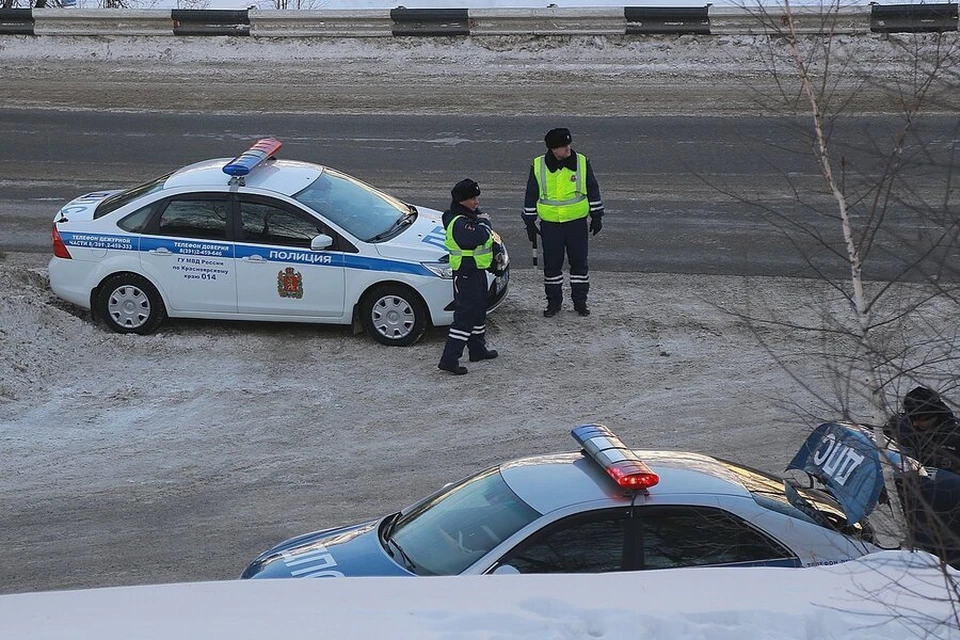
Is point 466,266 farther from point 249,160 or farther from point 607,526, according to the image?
point 607,526

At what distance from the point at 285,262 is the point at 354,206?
1.03 meters

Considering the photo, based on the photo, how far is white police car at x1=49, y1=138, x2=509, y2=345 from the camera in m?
12.4

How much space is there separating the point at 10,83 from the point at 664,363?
1634 centimetres

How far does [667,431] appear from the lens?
10539 millimetres

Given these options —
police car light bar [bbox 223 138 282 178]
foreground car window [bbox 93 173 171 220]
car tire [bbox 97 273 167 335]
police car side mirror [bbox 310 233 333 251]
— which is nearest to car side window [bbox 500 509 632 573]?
police car side mirror [bbox 310 233 333 251]

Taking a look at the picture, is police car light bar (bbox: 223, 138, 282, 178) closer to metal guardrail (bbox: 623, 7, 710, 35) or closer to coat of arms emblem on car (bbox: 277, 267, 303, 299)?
coat of arms emblem on car (bbox: 277, 267, 303, 299)

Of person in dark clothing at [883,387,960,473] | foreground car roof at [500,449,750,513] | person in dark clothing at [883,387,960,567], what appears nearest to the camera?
person in dark clothing at [883,387,960,567]

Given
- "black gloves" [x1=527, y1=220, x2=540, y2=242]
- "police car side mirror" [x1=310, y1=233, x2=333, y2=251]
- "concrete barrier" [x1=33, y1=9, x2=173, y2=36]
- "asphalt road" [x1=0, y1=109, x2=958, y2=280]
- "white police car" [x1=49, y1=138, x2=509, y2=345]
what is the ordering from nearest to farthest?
1. "police car side mirror" [x1=310, y1=233, x2=333, y2=251]
2. "white police car" [x1=49, y1=138, x2=509, y2=345]
3. "black gloves" [x1=527, y1=220, x2=540, y2=242]
4. "asphalt road" [x1=0, y1=109, x2=958, y2=280]
5. "concrete barrier" [x1=33, y1=9, x2=173, y2=36]

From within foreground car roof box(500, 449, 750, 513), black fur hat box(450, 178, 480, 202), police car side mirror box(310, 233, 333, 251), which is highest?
black fur hat box(450, 178, 480, 202)

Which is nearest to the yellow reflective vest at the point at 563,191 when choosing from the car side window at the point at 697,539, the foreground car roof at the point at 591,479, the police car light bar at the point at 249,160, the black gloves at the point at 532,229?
the black gloves at the point at 532,229

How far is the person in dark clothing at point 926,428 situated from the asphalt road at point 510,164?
7586 mm

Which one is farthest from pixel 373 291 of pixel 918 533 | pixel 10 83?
pixel 10 83

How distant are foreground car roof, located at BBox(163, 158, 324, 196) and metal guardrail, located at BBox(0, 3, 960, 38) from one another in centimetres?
1132

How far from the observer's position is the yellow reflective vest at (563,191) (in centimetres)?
1277
